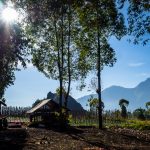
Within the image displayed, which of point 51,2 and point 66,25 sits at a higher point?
point 66,25

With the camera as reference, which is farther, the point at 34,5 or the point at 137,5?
the point at 34,5

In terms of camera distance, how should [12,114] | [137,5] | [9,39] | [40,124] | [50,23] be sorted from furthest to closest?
1. [12,114]
2. [50,23]
3. [40,124]
4. [9,39]
5. [137,5]

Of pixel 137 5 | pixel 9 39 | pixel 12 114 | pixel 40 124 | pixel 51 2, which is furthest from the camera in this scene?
pixel 12 114

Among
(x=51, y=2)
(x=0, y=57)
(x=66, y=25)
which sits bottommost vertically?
(x=0, y=57)

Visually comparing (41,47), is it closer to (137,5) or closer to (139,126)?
(139,126)

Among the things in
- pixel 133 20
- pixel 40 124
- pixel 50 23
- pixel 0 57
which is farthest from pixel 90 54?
pixel 133 20

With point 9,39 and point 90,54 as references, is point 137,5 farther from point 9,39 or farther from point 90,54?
point 90,54

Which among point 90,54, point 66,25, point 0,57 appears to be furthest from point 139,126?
point 0,57

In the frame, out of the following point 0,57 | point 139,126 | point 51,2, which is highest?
point 51,2

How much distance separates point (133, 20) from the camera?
21406 mm

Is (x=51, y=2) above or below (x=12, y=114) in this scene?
above

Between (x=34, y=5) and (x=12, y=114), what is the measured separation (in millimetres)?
36502

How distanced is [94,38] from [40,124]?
10.2 metres

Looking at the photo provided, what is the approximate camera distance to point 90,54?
43000 mm
